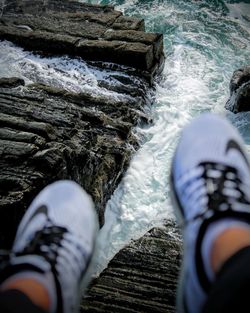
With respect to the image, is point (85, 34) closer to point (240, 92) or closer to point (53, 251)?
point (240, 92)

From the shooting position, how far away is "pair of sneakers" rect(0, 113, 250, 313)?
6.04ft

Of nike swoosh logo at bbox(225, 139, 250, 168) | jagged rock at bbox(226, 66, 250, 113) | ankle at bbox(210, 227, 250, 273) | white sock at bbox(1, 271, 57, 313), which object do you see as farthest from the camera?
jagged rock at bbox(226, 66, 250, 113)

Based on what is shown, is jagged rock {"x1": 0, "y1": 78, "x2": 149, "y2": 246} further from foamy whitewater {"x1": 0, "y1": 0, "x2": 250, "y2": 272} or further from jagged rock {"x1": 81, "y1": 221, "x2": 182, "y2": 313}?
jagged rock {"x1": 81, "y1": 221, "x2": 182, "y2": 313}

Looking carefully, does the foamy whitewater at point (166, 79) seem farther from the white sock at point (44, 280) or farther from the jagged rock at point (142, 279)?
the white sock at point (44, 280)

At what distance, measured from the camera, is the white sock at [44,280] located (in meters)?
1.79

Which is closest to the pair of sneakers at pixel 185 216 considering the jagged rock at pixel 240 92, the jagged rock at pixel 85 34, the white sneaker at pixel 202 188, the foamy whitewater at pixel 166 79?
the white sneaker at pixel 202 188

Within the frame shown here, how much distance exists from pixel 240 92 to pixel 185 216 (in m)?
6.22

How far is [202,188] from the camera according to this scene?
221cm

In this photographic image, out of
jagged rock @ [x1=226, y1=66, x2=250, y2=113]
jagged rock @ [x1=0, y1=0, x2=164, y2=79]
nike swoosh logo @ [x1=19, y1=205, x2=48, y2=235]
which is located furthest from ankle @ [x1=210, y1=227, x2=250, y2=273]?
jagged rock @ [x1=0, y1=0, x2=164, y2=79]

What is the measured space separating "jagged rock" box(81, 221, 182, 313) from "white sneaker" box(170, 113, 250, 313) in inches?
50.5

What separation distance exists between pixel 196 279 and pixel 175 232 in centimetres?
295

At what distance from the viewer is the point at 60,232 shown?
239cm

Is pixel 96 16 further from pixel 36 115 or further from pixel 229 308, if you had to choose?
pixel 229 308

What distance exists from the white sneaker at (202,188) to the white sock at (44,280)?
63 cm
